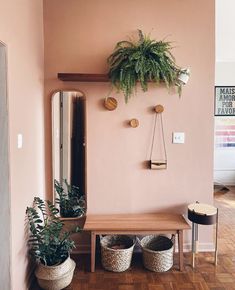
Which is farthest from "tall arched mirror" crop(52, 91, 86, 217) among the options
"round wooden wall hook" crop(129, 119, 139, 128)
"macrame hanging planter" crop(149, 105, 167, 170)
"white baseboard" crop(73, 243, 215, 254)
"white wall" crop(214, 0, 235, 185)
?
"white wall" crop(214, 0, 235, 185)

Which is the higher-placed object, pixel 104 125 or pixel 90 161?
pixel 104 125

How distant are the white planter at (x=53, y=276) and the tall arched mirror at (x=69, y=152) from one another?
2.20ft

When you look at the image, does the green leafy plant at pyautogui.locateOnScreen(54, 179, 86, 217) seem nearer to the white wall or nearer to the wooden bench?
the wooden bench

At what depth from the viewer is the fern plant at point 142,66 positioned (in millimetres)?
2484

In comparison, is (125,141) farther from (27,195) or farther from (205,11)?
(205,11)

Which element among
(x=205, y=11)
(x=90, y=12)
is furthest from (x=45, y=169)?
(x=205, y=11)

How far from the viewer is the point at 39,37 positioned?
2609mm

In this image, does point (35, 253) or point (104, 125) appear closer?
point (35, 253)

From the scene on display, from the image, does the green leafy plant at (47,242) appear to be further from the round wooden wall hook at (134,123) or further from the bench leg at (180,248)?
the round wooden wall hook at (134,123)

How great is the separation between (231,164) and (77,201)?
13.3 feet

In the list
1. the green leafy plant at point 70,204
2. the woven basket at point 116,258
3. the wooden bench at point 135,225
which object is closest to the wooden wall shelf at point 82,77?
the green leafy plant at point 70,204

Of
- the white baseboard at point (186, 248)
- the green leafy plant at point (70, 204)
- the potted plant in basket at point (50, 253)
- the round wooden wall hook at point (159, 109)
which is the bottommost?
the white baseboard at point (186, 248)

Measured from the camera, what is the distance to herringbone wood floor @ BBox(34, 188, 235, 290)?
Answer: 2.33 metres

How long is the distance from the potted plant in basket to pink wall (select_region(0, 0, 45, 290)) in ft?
0.37
